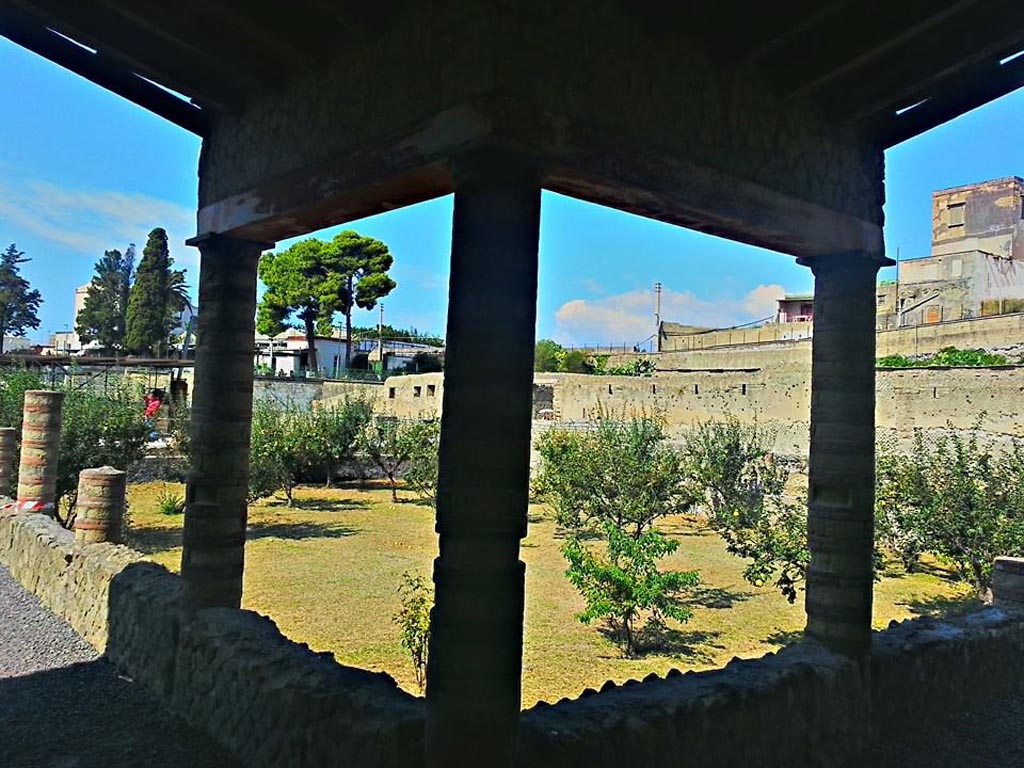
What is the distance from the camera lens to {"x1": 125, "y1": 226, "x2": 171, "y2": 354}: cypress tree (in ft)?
122

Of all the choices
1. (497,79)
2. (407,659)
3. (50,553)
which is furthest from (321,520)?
(497,79)

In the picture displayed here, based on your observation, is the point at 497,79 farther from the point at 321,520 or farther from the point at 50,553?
the point at 321,520

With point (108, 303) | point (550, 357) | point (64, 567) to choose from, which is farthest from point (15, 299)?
point (64, 567)

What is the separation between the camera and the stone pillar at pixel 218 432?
4633 millimetres

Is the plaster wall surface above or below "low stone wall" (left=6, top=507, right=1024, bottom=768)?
above

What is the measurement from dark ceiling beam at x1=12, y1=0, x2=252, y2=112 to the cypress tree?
3656cm

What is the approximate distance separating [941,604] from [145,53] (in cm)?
1035

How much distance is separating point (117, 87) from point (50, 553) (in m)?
5.38

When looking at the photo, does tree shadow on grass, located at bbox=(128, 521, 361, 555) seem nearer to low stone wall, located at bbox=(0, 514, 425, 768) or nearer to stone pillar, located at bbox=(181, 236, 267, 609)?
low stone wall, located at bbox=(0, 514, 425, 768)

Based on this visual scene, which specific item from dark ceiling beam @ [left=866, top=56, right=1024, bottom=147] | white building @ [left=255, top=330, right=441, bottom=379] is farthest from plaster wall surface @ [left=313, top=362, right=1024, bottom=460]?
white building @ [left=255, top=330, right=441, bottom=379]

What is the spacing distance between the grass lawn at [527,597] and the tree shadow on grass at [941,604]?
3cm

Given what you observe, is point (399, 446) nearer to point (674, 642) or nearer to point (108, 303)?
point (674, 642)

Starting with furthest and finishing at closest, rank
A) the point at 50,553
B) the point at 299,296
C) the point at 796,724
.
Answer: the point at 299,296 → the point at 50,553 → the point at 796,724

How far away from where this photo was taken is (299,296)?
43.2 meters
